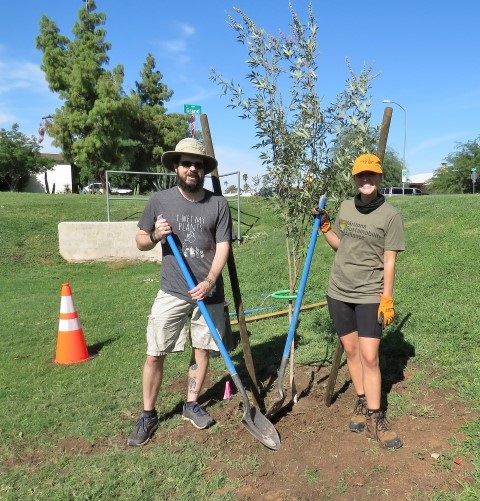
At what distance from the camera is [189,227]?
3219 millimetres

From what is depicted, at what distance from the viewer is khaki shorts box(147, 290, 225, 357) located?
329cm

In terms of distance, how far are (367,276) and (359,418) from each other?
40.2 inches

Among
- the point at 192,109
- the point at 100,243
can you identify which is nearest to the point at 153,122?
the point at 100,243

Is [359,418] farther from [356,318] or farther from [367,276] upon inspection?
[367,276]

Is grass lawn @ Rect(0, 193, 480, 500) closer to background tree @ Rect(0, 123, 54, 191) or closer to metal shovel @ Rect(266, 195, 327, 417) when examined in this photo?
metal shovel @ Rect(266, 195, 327, 417)

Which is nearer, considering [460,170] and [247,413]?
[247,413]

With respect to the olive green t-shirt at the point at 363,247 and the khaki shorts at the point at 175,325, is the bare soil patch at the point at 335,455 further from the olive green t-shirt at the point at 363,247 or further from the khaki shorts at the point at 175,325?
the olive green t-shirt at the point at 363,247

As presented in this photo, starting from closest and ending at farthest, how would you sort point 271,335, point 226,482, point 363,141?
point 226,482
point 363,141
point 271,335

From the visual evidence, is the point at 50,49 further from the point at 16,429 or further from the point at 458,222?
the point at 16,429

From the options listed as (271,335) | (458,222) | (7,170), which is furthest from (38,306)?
(7,170)

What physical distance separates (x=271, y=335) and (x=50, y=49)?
2467cm

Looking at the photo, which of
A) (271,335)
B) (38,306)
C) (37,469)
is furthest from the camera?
(38,306)

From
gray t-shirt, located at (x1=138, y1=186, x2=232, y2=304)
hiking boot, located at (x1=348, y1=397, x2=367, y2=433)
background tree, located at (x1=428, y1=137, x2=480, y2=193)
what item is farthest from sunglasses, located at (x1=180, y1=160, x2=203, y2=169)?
background tree, located at (x1=428, y1=137, x2=480, y2=193)

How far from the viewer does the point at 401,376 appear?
4.07m
